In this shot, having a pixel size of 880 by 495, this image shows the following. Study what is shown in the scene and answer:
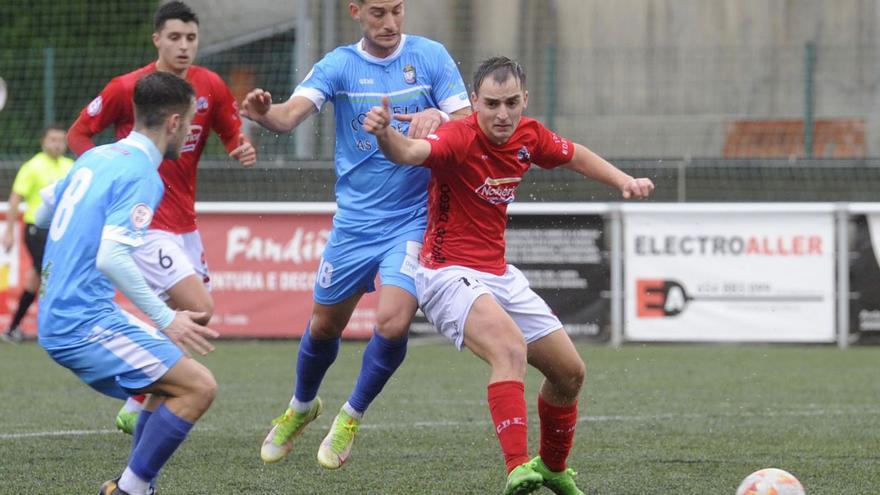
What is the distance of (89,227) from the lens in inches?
189

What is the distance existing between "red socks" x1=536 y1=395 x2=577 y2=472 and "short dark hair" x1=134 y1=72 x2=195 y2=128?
6.06 ft

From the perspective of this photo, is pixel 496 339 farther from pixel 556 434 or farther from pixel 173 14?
pixel 173 14

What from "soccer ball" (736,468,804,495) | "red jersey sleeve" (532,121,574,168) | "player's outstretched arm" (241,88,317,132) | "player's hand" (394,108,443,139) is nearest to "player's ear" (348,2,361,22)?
"player's outstretched arm" (241,88,317,132)

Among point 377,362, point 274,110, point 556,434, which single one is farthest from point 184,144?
point 556,434

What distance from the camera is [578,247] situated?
13.1 metres

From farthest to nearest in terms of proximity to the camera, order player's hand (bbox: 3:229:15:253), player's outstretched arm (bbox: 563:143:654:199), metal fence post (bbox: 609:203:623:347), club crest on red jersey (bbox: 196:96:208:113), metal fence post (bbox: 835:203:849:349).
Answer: metal fence post (bbox: 609:203:623:347), metal fence post (bbox: 835:203:849:349), player's hand (bbox: 3:229:15:253), club crest on red jersey (bbox: 196:96:208:113), player's outstretched arm (bbox: 563:143:654:199)

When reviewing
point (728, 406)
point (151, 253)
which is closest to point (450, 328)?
point (151, 253)

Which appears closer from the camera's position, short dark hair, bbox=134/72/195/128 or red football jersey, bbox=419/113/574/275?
short dark hair, bbox=134/72/195/128

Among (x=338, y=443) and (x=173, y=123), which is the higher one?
(x=173, y=123)

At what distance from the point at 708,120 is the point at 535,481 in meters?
11.0

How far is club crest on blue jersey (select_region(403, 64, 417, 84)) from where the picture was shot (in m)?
6.36

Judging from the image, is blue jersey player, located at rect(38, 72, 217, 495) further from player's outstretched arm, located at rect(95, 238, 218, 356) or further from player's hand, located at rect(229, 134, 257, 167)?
player's hand, located at rect(229, 134, 257, 167)

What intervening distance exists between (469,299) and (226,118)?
2.60m

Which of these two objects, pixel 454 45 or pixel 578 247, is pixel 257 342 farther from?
pixel 454 45
